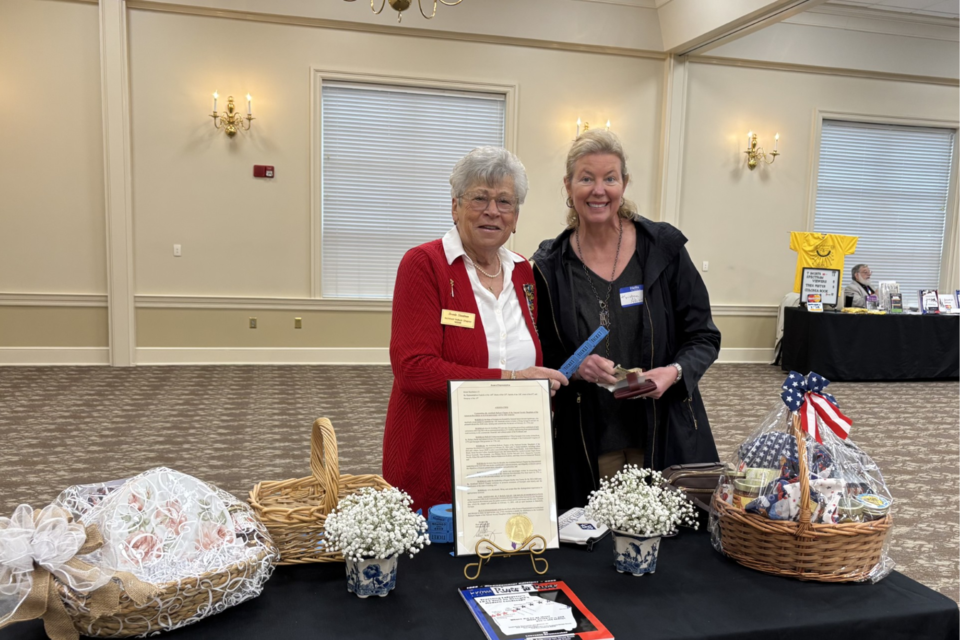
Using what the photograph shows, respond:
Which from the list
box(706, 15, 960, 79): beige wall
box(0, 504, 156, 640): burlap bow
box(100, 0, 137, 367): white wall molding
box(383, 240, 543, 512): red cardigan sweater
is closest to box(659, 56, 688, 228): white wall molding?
box(706, 15, 960, 79): beige wall

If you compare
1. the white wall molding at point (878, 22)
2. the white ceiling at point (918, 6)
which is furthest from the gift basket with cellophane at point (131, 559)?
the white ceiling at point (918, 6)

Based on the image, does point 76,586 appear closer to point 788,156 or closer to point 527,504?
point 527,504

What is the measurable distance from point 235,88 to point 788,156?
22.1ft

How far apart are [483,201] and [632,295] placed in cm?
54

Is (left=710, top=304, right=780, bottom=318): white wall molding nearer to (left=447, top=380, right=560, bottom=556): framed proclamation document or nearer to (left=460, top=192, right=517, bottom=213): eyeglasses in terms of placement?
(left=460, top=192, right=517, bottom=213): eyeglasses

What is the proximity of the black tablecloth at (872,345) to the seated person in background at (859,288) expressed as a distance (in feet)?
Answer: 1.89

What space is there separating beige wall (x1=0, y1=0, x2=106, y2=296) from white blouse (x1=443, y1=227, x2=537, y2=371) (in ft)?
21.6

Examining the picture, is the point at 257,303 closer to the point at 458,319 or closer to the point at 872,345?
the point at 458,319

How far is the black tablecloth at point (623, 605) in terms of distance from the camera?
1.06m

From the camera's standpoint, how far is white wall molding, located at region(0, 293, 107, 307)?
6.91m

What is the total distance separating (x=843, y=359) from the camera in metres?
7.50

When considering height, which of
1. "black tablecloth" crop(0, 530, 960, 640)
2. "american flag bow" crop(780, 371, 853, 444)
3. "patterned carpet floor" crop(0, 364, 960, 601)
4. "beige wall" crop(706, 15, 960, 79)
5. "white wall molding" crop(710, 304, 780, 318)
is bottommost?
"patterned carpet floor" crop(0, 364, 960, 601)

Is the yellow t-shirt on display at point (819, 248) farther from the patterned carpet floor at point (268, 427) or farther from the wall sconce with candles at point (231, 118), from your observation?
the wall sconce with candles at point (231, 118)

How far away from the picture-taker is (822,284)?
7.80 m
